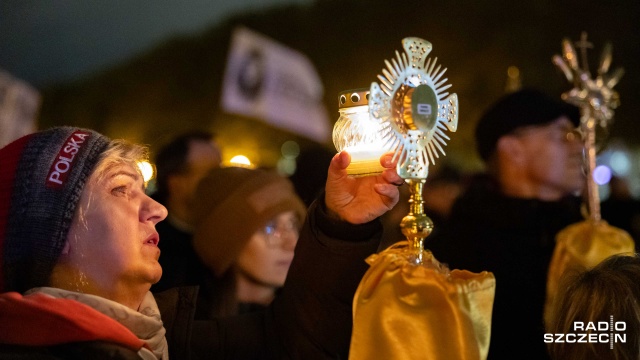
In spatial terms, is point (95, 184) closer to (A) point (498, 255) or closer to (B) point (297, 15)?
(A) point (498, 255)

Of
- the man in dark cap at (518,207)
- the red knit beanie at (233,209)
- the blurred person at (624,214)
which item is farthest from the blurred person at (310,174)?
the blurred person at (624,214)

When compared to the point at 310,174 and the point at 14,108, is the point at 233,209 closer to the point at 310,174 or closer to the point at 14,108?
the point at 310,174

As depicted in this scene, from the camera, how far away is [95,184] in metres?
2.32

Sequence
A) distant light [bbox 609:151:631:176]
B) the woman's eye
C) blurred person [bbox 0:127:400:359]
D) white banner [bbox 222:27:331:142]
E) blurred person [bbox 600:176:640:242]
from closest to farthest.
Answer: blurred person [bbox 0:127:400:359] → the woman's eye → blurred person [bbox 600:176:640:242] → white banner [bbox 222:27:331:142] → distant light [bbox 609:151:631:176]

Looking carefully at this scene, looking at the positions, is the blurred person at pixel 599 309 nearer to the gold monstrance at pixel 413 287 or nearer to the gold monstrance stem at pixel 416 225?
the gold monstrance at pixel 413 287

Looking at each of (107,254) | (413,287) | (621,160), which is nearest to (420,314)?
(413,287)

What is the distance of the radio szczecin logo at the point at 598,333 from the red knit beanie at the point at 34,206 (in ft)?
5.69

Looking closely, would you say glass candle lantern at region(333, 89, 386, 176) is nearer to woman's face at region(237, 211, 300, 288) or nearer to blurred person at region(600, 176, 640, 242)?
woman's face at region(237, 211, 300, 288)

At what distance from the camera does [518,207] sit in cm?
412

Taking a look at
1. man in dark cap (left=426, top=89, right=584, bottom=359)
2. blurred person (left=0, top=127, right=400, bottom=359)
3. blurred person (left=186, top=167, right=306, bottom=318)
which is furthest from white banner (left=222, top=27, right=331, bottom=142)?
blurred person (left=0, top=127, right=400, bottom=359)

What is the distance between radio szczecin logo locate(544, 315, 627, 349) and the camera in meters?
2.35

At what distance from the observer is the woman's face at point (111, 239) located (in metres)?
2.24

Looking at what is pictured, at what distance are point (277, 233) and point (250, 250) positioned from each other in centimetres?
17

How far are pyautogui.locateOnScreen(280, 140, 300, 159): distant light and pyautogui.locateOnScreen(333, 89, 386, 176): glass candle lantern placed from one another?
1373cm
